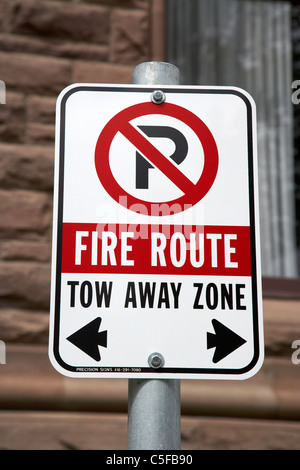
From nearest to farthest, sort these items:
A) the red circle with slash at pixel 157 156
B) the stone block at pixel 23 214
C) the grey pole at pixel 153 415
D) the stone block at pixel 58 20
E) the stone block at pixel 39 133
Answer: the grey pole at pixel 153 415
the red circle with slash at pixel 157 156
the stone block at pixel 23 214
the stone block at pixel 39 133
the stone block at pixel 58 20

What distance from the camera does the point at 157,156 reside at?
159 centimetres

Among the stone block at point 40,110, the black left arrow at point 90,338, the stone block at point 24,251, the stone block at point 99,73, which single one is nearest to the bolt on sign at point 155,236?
the black left arrow at point 90,338

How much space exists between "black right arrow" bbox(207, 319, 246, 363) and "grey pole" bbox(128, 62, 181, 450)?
0.12m

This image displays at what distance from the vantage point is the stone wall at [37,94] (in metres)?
3.20

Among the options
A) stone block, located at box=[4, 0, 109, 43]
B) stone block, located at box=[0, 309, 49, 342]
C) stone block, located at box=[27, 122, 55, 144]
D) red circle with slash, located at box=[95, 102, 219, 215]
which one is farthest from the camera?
stone block, located at box=[4, 0, 109, 43]

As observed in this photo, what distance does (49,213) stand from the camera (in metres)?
3.34

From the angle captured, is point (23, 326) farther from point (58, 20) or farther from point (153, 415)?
point (153, 415)

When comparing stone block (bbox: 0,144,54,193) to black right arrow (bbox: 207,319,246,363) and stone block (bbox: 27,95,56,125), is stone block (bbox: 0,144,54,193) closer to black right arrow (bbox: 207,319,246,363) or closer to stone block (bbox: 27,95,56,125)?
stone block (bbox: 27,95,56,125)

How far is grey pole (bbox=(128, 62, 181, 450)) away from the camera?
139 cm

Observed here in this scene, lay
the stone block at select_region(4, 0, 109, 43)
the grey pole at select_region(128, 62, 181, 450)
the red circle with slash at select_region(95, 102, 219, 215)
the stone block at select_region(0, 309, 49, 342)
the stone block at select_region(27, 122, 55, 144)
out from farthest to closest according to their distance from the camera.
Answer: the stone block at select_region(4, 0, 109, 43) → the stone block at select_region(27, 122, 55, 144) → the stone block at select_region(0, 309, 49, 342) → the red circle with slash at select_region(95, 102, 219, 215) → the grey pole at select_region(128, 62, 181, 450)

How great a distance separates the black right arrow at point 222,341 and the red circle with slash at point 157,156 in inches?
12.1

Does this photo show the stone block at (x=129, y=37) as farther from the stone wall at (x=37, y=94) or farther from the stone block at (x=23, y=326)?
the stone block at (x=23, y=326)

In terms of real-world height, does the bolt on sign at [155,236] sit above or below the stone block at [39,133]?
below

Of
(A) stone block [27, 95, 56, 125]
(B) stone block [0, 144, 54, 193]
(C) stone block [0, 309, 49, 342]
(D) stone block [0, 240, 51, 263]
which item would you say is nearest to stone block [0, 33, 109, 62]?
(A) stone block [27, 95, 56, 125]
